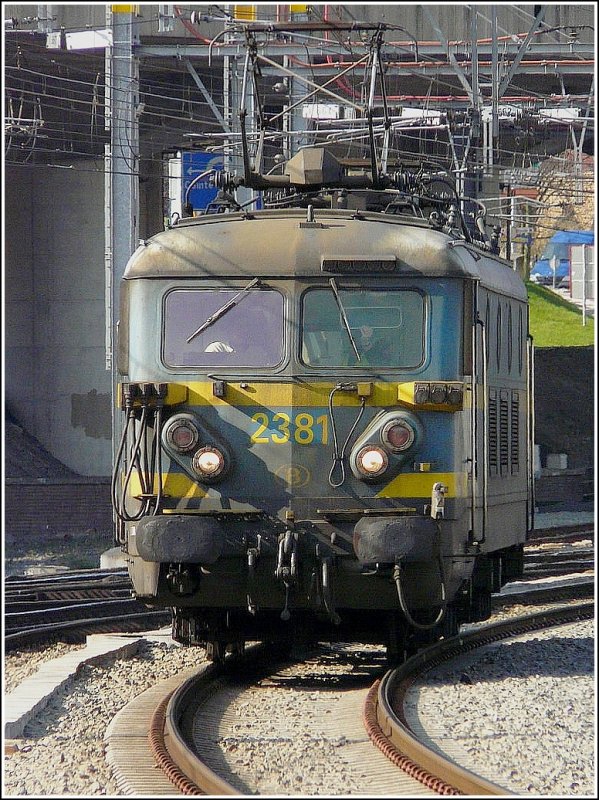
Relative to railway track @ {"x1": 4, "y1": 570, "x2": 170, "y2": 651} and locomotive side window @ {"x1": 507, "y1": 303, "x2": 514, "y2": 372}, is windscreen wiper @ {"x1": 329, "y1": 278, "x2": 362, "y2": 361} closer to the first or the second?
locomotive side window @ {"x1": 507, "y1": 303, "x2": 514, "y2": 372}

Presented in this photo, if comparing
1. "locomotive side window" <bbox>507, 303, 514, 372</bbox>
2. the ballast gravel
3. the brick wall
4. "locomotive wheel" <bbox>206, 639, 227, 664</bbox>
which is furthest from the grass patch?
"locomotive wheel" <bbox>206, 639, 227, 664</bbox>

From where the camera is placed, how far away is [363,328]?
9438 mm

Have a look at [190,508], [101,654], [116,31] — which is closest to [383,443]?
[190,508]

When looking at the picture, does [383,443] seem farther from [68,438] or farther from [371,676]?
[68,438]

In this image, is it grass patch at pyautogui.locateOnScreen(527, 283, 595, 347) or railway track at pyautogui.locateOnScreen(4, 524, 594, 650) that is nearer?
railway track at pyautogui.locateOnScreen(4, 524, 594, 650)

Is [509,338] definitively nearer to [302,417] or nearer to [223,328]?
[302,417]

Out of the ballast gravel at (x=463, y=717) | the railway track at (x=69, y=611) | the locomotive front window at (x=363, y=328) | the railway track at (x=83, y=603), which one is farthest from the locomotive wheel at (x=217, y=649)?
the locomotive front window at (x=363, y=328)

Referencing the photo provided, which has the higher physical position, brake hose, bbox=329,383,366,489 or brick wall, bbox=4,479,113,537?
brake hose, bbox=329,383,366,489

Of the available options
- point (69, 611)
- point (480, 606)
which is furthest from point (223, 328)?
point (69, 611)

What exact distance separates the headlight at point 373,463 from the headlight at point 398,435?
0.08 m

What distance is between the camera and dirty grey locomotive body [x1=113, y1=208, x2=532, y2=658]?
9.18m

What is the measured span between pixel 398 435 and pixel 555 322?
43.5 metres

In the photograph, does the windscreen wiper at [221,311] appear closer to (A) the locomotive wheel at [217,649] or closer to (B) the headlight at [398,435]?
(B) the headlight at [398,435]

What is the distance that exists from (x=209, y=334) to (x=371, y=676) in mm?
2903
